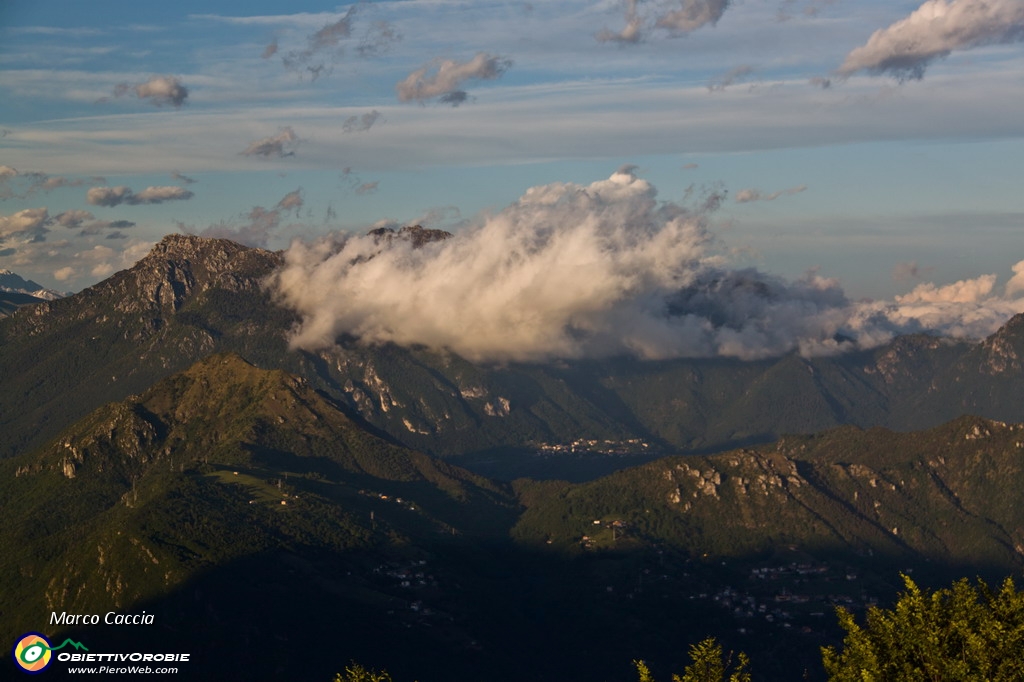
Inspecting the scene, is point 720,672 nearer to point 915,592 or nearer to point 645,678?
point 645,678

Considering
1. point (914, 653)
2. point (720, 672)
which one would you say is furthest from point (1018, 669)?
point (720, 672)

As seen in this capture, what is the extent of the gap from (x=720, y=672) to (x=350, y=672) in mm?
45246

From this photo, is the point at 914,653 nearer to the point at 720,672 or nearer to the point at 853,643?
the point at 853,643

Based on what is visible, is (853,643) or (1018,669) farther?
(853,643)

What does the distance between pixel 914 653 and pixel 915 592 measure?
306 inches

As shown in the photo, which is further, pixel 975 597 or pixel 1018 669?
pixel 975 597

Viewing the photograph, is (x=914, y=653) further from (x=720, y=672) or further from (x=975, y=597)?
(x=720, y=672)

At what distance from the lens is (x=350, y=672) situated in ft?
577

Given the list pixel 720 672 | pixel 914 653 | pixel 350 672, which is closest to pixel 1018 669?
pixel 914 653

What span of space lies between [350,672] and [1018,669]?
7791 cm

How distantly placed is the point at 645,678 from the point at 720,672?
885cm

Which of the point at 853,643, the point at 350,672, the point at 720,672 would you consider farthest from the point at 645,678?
the point at 350,672

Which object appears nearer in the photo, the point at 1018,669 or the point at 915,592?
the point at 1018,669

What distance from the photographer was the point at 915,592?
171 meters
